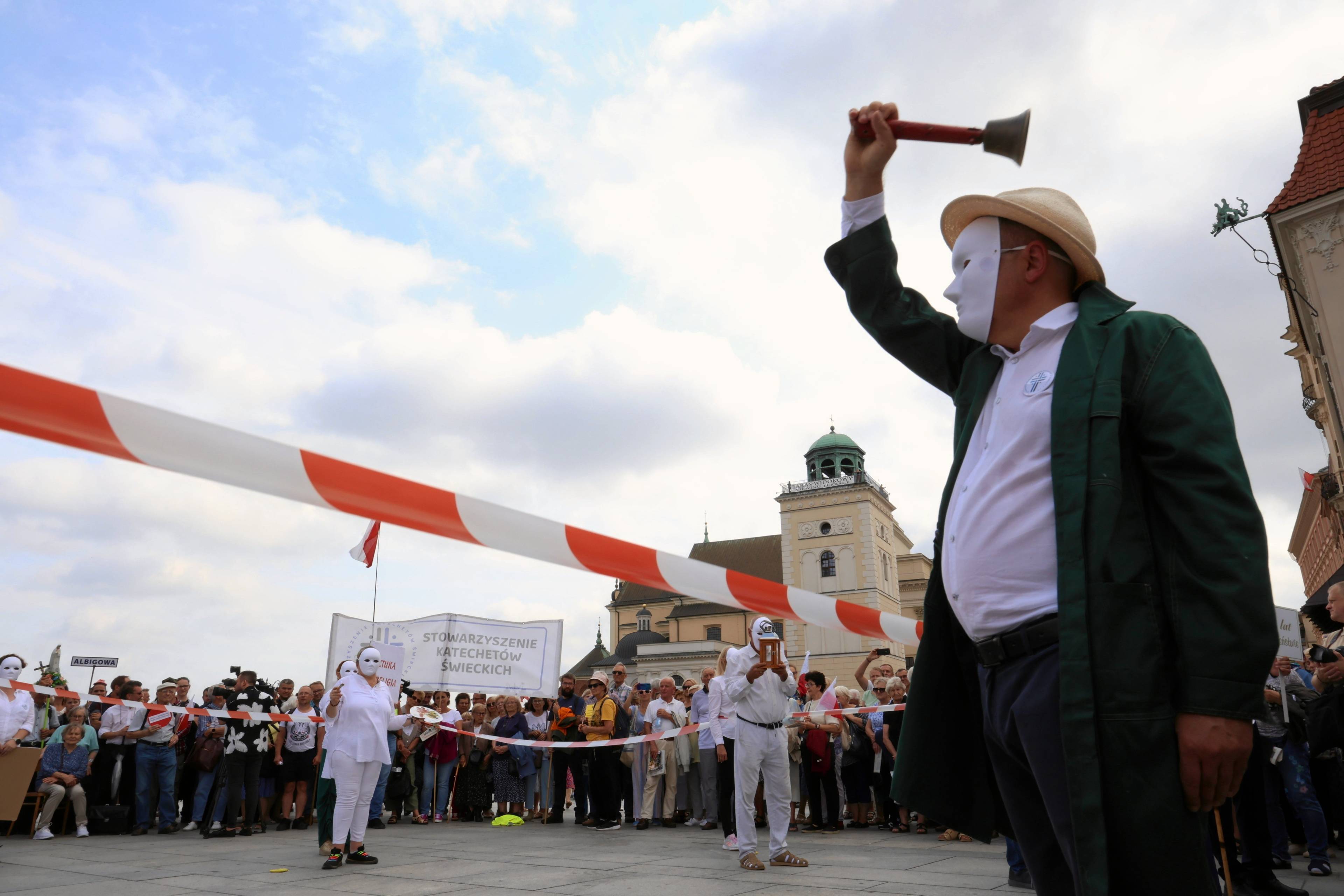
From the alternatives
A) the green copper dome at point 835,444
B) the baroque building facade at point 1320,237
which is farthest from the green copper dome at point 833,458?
the baroque building facade at point 1320,237

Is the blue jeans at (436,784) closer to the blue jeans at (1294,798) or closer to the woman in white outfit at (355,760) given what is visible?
the woman in white outfit at (355,760)

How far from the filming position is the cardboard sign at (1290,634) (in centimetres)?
784

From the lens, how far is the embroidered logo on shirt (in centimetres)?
215

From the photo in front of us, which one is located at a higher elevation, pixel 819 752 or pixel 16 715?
pixel 16 715

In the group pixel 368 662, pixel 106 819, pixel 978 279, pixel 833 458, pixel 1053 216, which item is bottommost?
pixel 106 819

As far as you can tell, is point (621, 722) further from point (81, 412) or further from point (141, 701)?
point (81, 412)

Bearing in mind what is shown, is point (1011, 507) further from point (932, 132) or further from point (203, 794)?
point (203, 794)

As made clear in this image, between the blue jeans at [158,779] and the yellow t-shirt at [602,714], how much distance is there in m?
5.74

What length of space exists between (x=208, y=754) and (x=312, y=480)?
11.1 meters

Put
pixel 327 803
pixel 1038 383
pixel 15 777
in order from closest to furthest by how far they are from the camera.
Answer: pixel 1038 383
pixel 327 803
pixel 15 777

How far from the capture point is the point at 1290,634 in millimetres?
8078

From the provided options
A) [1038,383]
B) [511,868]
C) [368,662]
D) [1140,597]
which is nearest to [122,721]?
[368,662]

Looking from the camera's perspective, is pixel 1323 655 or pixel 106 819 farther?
pixel 106 819

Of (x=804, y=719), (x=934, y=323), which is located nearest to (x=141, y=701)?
(x=804, y=719)
